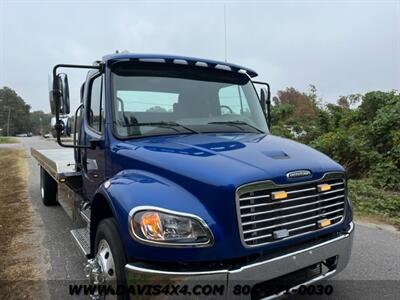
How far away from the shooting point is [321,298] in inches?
152

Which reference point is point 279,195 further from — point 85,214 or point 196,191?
point 85,214

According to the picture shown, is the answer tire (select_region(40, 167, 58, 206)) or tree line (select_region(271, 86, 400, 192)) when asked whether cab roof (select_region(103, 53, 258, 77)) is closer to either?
tire (select_region(40, 167, 58, 206))

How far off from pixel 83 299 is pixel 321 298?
233 centimetres

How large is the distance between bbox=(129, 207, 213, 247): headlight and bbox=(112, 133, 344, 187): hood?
316mm

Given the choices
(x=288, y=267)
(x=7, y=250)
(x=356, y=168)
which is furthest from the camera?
(x=356, y=168)

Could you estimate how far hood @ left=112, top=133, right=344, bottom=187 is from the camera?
Result: 294cm

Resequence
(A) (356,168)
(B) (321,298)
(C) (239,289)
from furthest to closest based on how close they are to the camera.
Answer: (A) (356,168) → (B) (321,298) → (C) (239,289)

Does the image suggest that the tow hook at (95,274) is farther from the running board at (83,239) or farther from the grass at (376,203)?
the grass at (376,203)

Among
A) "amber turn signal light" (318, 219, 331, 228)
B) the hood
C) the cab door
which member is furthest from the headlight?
the cab door

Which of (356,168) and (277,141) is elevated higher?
(277,141)

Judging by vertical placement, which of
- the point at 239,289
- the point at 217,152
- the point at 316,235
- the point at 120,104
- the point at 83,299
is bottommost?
the point at 83,299

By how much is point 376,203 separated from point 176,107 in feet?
18.9

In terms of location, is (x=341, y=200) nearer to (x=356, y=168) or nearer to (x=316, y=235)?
(x=316, y=235)

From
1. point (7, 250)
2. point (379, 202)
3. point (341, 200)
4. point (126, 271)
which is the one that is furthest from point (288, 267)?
point (379, 202)
